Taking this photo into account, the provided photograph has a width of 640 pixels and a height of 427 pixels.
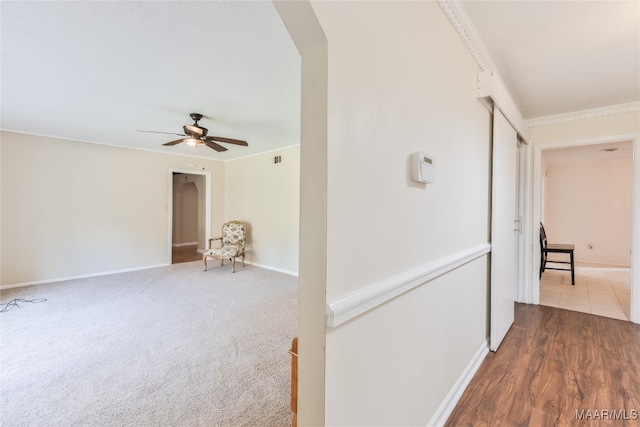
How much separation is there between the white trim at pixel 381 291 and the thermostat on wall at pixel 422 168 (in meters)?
0.41

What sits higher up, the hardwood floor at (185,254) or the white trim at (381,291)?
the white trim at (381,291)

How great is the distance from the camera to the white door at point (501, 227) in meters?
2.27

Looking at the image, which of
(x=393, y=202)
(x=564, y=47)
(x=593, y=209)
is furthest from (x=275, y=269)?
(x=593, y=209)

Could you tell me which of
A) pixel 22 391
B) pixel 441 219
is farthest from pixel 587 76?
pixel 22 391

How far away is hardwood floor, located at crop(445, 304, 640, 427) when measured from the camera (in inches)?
63.3

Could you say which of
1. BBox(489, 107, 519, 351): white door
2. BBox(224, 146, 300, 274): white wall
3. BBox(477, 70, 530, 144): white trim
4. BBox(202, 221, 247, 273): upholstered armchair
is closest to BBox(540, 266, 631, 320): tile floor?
BBox(489, 107, 519, 351): white door

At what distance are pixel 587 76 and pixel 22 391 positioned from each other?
16.2ft

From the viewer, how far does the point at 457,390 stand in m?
1.74

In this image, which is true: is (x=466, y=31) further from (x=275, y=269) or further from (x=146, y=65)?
(x=275, y=269)

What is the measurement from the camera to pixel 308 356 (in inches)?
32.3

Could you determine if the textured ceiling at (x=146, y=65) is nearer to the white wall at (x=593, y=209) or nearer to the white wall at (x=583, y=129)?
the white wall at (x=583, y=129)

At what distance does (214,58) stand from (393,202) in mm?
1804

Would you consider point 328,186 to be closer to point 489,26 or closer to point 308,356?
point 308,356

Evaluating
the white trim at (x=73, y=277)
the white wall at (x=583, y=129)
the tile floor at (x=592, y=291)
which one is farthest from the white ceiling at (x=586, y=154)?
the white trim at (x=73, y=277)
